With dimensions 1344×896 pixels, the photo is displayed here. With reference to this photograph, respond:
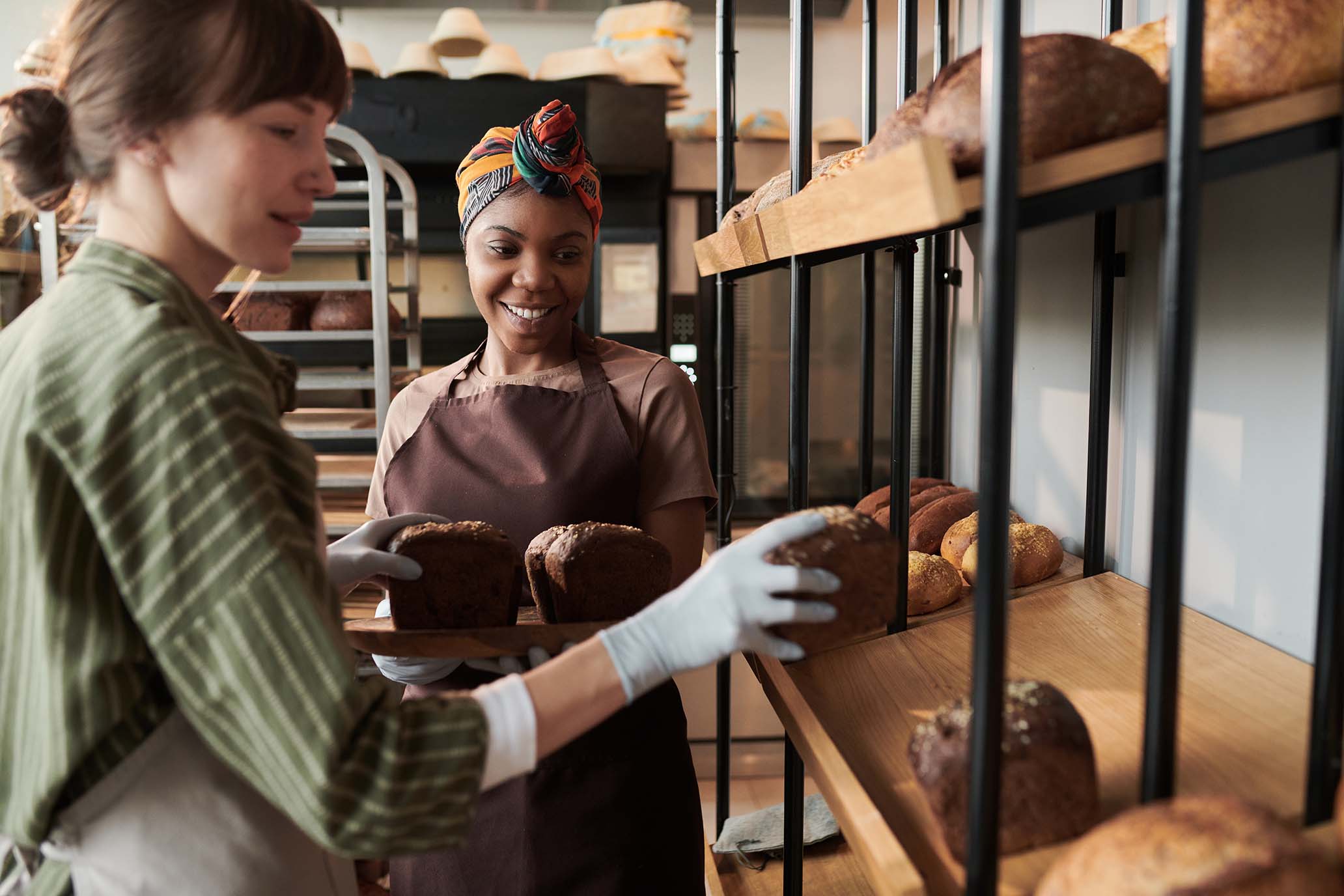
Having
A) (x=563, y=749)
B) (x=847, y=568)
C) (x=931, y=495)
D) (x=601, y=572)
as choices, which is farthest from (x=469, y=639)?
(x=931, y=495)

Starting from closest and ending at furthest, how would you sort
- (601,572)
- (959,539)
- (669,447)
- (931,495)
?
(601,572)
(669,447)
(959,539)
(931,495)

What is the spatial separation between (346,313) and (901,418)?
2258 mm

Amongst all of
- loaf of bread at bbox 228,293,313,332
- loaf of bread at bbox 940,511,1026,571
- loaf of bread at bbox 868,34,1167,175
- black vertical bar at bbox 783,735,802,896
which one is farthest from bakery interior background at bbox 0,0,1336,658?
loaf of bread at bbox 228,293,313,332

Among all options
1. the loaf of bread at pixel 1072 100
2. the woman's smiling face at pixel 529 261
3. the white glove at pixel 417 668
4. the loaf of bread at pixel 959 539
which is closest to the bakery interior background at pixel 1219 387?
the loaf of bread at pixel 959 539

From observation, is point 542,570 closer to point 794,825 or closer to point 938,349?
point 794,825

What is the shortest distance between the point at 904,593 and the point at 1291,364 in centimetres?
57

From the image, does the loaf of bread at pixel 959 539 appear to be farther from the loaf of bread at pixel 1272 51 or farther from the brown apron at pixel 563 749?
the loaf of bread at pixel 1272 51

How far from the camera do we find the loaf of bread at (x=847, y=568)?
1.06 meters

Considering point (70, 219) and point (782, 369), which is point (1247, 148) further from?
point (782, 369)

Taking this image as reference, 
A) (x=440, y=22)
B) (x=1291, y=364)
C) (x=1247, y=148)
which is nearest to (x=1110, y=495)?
(x=1291, y=364)

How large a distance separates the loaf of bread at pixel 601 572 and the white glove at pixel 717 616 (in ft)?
1.28

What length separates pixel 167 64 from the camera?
848 mm

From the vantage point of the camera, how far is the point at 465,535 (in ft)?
4.55

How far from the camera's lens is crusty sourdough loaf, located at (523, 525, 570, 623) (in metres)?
1.45
